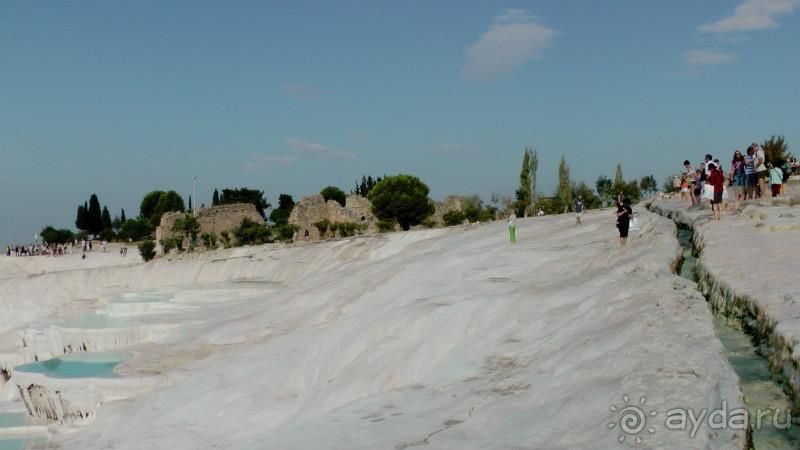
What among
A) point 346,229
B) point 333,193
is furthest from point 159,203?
point 346,229

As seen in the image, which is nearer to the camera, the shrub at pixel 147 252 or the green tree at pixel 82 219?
the shrub at pixel 147 252

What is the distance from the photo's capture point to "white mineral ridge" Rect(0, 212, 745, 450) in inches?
202

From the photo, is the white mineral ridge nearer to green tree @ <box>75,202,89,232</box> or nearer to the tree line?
the tree line

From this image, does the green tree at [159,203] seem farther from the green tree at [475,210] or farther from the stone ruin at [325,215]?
the green tree at [475,210]

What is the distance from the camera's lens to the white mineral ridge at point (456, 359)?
202 inches

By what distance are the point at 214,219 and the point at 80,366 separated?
123ft

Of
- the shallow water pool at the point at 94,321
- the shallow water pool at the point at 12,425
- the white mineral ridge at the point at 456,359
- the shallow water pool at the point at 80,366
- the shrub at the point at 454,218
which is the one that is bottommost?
the shallow water pool at the point at 12,425

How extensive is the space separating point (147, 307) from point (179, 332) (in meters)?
5.70

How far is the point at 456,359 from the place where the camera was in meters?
8.62

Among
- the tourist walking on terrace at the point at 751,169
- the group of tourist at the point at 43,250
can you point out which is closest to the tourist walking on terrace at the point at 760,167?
the tourist walking on terrace at the point at 751,169

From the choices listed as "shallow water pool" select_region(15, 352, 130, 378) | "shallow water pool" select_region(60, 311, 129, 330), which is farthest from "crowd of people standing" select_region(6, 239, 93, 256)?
"shallow water pool" select_region(15, 352, 130, 378)

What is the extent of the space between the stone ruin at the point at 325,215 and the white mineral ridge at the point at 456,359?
84.9ft

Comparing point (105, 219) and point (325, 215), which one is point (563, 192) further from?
point (105, 219)

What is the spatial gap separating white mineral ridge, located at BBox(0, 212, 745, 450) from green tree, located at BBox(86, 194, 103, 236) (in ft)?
213
